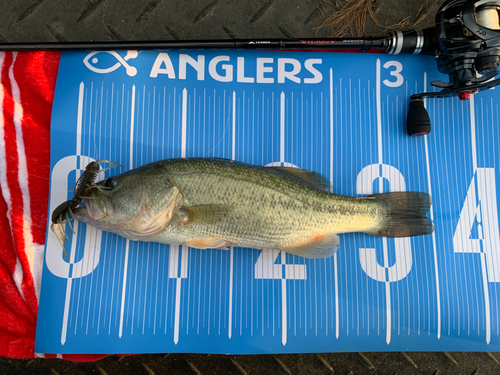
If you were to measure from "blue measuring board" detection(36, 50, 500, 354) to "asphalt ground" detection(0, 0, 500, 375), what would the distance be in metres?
0.27

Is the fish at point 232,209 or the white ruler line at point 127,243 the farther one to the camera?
the white ruler line at point 127,243

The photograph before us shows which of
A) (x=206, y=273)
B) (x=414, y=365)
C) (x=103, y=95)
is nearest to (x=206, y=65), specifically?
(x=103, y=95)

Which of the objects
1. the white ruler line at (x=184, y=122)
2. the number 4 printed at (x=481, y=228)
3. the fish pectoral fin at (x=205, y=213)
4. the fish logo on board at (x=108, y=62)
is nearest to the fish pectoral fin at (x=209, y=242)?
the fish pectoral fin at (x=205, y=213)

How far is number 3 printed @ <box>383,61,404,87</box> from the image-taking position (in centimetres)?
246

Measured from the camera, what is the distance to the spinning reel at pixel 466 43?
1.92m

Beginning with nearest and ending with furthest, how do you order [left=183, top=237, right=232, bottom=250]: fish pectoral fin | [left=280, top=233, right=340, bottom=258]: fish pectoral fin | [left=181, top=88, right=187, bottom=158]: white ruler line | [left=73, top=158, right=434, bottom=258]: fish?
[left=73, top=158, right=434, bottom=258]: fish, [left=183, top=237, right=232, bottom=250]: fish pectoral fin, [left=280, top=233, right=340, bottom=258]: fish pectoral fin, [left=181, top=88, right=187, bottom=158]: white ruler line

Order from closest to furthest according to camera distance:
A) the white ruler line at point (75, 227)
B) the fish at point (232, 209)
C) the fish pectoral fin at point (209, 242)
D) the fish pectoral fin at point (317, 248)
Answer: the fish at point (232, 209), the fish pectoral fin at point (209, 242), the fish pectoral fin at point (317, 248), the white ruler line at point (75, 227)

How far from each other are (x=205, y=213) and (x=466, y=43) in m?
2.04

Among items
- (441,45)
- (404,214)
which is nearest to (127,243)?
(404,214)

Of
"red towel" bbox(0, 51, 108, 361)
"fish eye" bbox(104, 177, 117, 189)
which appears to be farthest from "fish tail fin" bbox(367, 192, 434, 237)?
"red towel" bbox(0, 51, 108, 361)

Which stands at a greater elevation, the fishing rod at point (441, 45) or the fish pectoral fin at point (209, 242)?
the fishing rod at point (441, 45)

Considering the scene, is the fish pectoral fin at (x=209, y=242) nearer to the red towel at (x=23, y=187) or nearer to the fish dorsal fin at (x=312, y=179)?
the fish dorsal fin at (x=312, y=179)

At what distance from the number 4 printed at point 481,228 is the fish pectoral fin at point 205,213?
1.80 meters

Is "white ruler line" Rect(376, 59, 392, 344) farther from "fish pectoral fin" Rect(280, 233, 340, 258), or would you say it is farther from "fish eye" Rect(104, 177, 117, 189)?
"fish eye" Rect(104, 177, 117, 189)
